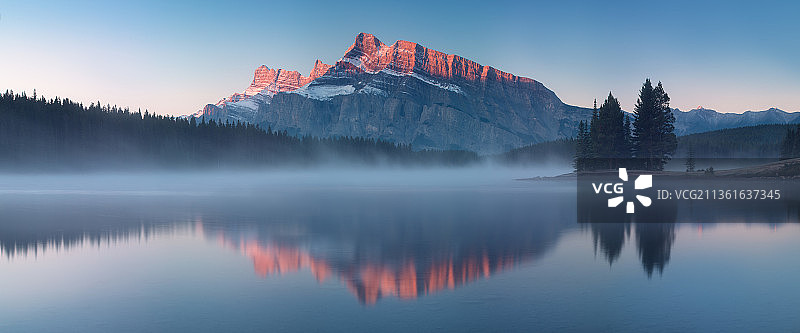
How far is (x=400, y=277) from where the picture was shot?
66.0ft

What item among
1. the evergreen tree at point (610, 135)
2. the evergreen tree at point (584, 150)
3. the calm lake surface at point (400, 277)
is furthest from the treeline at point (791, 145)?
the calm lake surface at point (400, 277)

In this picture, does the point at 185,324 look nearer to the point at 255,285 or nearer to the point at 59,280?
the point at 255,285

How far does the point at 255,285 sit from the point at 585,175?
113 meters

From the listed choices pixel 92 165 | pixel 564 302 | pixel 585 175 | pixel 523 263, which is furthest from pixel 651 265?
pixel 92 165

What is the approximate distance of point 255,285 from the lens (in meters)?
19.0

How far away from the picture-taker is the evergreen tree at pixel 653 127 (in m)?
131

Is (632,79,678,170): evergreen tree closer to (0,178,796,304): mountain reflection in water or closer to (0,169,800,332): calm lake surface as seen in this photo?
(0,178,796,304): mountain reflection in water

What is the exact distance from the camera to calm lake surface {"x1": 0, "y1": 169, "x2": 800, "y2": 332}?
1485 cm

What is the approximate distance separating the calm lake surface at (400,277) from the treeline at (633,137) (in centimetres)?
9982

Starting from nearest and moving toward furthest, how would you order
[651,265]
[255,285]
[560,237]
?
[255,285], [651,265], [560,237]

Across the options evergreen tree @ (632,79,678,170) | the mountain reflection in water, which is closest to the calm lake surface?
the mountain reflection in water

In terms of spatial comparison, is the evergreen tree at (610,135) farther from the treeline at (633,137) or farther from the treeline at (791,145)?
the treeline at (791,145)

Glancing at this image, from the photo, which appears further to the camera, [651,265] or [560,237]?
[560,237]

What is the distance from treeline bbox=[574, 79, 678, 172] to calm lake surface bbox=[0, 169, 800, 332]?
99822 millimetres
